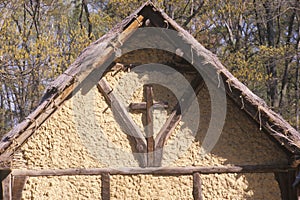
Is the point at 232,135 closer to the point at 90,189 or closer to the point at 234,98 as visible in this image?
the point at 234,98

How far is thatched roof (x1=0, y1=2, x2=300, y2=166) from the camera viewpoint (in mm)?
6699

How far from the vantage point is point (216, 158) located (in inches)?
288

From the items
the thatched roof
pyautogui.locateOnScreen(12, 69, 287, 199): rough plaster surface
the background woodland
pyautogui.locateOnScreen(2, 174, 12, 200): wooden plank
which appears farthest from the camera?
the background woodland

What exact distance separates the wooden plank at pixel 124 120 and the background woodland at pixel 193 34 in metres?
8.11

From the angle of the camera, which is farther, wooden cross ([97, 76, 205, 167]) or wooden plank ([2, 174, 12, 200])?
wooden cross ([97, 76, 205, 167])

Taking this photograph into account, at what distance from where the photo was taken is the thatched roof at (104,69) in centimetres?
670

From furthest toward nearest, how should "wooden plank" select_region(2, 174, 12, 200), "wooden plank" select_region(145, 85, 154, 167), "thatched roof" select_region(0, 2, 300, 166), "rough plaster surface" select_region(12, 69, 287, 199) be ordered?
"wooden plank" select_region(145, 85, 154, 167), "rough plaster surface" select_region(12, 69, 287, 199), "wooden plank" select_region(2, 174, 12, 200), "thatched roof" select_region(0, 2, 300, 166)

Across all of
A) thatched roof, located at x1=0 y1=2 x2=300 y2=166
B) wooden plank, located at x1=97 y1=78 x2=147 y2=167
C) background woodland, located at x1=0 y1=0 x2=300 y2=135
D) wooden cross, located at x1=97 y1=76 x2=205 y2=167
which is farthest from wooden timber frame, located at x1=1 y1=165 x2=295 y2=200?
background woodland, located at x1=0 y1=0 x2=300 y2=135

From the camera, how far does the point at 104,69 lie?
7344mm

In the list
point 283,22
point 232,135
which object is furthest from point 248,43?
point 232,135

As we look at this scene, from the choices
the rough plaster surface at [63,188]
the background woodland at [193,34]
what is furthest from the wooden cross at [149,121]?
the background woodland at [193,34]

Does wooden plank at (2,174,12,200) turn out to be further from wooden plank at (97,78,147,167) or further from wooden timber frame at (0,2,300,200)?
wooden plank at (97,78,147,167)

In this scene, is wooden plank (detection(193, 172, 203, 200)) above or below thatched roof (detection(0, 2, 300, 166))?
below

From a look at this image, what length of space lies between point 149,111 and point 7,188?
229 centimetres
